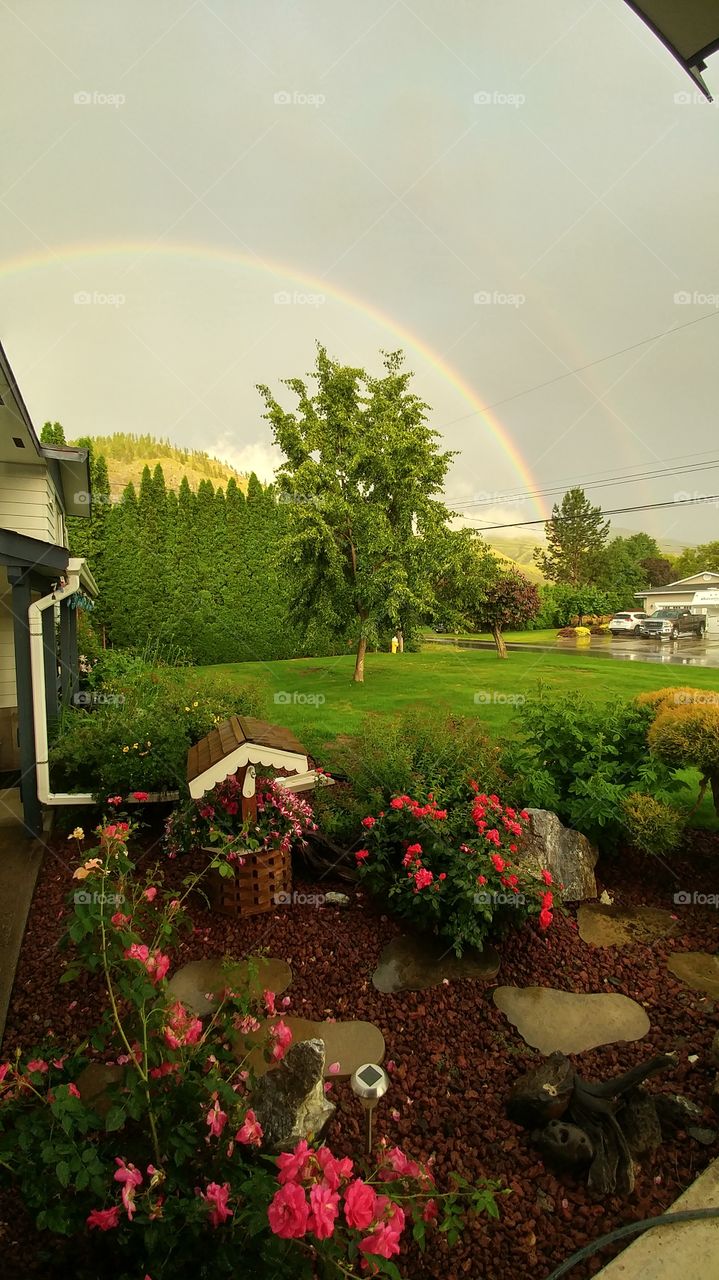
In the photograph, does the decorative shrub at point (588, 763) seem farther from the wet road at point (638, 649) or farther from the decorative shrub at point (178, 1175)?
the wet road at point (638, 649)

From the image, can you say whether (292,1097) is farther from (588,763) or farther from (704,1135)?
(588,763)

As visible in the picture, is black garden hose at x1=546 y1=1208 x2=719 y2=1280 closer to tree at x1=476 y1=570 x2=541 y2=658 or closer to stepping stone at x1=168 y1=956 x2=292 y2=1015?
stepping stone at x1=168 y1=956 x2=292 y2=1015

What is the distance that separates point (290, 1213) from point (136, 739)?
4.12m

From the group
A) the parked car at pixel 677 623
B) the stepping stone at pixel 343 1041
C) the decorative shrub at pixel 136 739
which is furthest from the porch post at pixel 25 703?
the parked car at pixel 677 623

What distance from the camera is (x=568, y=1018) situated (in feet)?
8.70

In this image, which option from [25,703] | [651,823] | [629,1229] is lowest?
[629,1229]

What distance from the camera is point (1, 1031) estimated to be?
240cm

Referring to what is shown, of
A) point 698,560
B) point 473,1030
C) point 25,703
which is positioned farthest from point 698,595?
point 25,703

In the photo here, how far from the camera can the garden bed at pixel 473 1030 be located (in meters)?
1.69

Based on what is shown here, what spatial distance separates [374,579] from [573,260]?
39.6 feet

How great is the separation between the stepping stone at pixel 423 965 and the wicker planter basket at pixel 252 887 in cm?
83

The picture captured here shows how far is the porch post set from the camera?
436cm

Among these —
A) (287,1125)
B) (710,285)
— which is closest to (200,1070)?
(287,1125)

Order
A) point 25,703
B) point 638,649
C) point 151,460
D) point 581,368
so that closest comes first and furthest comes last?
point 25,703 < point 638,649 < point 581,368 < point 151,460
